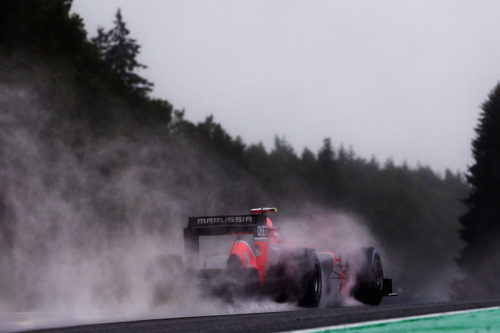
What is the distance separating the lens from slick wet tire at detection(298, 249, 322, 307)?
13312 mm

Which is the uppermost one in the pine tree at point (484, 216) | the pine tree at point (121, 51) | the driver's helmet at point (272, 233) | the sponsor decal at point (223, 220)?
the pine tree at point (121, 51)

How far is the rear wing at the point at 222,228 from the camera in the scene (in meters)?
→ 13.7

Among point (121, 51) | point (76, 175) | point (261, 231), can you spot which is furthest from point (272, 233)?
point (121, 51)

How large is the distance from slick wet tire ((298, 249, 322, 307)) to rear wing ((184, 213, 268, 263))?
823 mm

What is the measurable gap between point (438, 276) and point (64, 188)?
12277 centimetres

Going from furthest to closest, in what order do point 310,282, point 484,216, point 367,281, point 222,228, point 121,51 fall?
point 121,51 → point 484,216 → point 367,281 → point 222,228 → point 310,282

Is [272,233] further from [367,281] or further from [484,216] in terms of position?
[484,216]

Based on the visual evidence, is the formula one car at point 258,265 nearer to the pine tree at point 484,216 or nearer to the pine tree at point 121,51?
the pine tree at point 484,216

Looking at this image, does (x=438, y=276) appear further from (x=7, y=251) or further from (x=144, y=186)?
(x=7, y=251)

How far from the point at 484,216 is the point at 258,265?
1872 inches

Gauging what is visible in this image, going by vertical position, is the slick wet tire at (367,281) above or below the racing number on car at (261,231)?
below

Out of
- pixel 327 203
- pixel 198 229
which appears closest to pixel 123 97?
pixel 198 229

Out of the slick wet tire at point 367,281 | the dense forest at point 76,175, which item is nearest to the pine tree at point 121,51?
the dense forest at point 76,175

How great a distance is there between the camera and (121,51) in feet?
271
